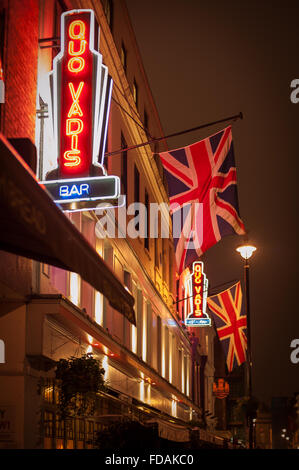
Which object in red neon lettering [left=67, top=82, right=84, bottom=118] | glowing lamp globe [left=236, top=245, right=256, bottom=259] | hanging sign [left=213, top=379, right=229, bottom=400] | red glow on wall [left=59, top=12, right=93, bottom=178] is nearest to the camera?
red glow on wall [left=59, top=12, right=93, bottom=178]

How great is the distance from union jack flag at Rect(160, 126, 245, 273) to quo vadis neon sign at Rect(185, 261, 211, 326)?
65.9 ft

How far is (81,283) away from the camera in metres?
17.2

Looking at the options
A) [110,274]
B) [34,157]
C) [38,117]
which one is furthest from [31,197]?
[38,117]

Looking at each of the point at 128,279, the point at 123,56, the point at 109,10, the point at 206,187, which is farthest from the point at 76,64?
the point at 123,56

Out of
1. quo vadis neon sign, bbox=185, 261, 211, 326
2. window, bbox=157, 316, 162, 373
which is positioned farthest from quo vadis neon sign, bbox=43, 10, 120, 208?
quo vadis neon sign, bbox=185, 261, 211, 326

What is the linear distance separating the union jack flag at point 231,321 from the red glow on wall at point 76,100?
18251mm

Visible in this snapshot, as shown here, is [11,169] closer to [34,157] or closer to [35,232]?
[35,232]

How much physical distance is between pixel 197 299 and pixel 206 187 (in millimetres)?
22610

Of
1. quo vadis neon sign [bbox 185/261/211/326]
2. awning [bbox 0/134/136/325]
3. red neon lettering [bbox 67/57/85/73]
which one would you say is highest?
red neon lettering [bbox 67/57/85/73]

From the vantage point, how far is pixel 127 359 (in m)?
20.7

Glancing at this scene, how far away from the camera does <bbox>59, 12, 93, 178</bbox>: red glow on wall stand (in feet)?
46.6

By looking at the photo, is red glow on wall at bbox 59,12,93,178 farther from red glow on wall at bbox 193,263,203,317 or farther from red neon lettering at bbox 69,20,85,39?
red glow on wall at bbox 193,263,203,317

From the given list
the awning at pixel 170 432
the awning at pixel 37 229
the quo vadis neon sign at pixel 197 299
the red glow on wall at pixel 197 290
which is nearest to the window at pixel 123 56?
the awning at pixel 170 432

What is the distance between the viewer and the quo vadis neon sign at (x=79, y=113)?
1384cm
